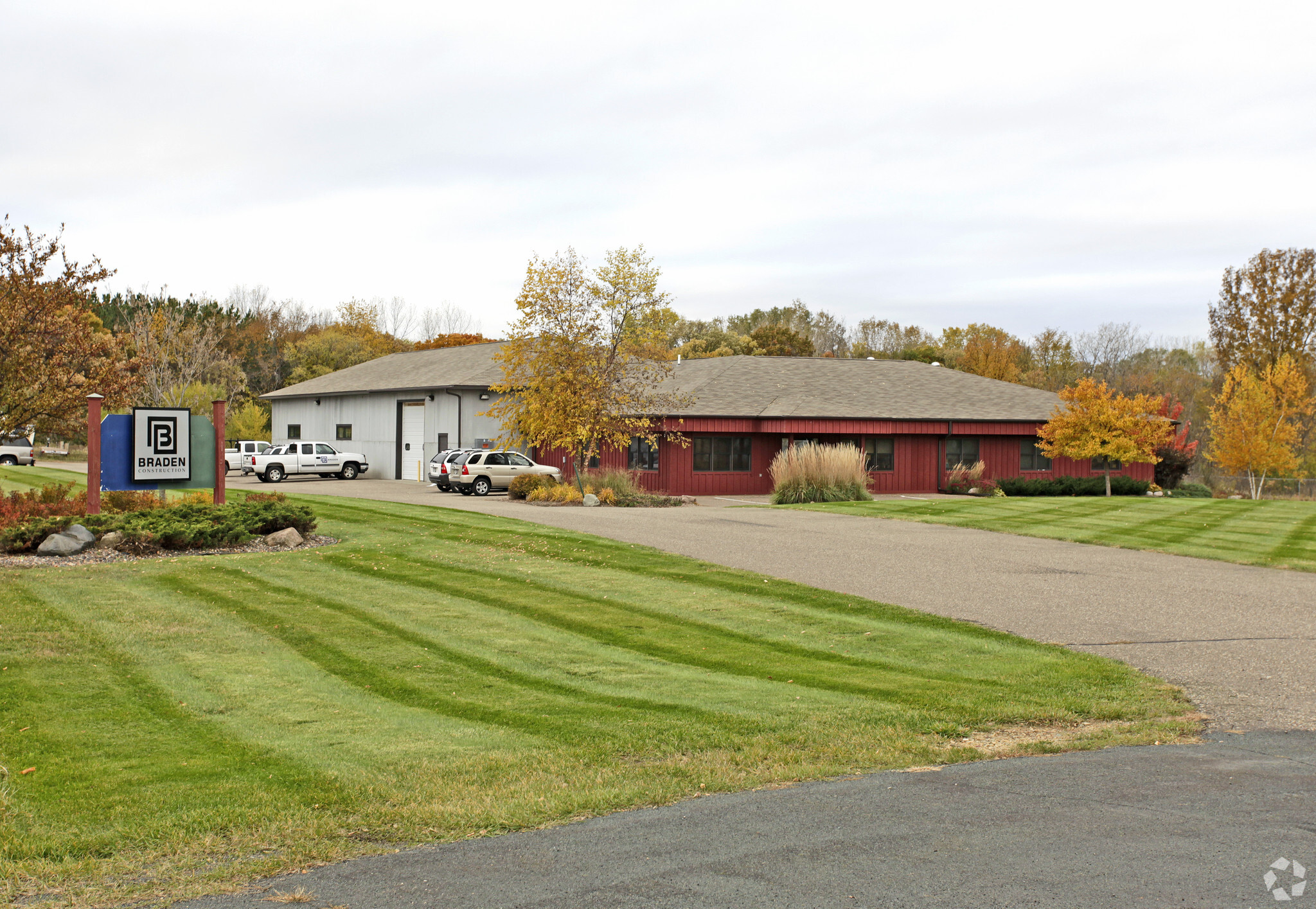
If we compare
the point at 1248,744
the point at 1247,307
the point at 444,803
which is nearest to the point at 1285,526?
the point at 1248,744

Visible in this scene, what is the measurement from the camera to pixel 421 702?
7.98 m

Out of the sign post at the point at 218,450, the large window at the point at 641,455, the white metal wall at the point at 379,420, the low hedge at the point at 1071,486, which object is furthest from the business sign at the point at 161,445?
the low hedge at the point at 1071,486

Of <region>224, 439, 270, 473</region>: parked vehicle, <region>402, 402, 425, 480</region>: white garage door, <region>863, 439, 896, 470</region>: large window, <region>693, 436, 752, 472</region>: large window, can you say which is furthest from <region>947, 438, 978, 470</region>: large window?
<region>224, 439, 270, 473</region>: parked vehicle

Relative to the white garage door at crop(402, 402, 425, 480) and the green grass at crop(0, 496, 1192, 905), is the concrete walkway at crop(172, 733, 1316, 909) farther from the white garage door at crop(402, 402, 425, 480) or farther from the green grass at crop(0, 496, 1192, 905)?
the white garage door at crop(402, 402, 425, 480)

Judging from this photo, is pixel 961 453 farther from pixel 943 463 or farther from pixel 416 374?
pixel 416 374

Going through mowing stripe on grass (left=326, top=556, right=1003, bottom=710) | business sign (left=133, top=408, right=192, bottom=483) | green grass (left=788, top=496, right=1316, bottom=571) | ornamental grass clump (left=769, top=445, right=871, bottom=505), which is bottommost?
mowing stripe on grass (left=326, top=556, right=1003, bottom=710)

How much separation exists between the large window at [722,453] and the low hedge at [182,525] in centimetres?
2082

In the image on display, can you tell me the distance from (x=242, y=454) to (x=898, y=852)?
4030 centimetres

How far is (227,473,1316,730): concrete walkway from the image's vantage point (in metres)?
9.11

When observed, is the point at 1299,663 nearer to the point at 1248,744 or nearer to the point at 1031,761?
the point at 1248,744

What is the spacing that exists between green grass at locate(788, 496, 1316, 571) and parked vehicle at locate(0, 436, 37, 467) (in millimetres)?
38775

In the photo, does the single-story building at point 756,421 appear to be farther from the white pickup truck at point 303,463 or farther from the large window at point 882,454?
the white pickup truck at point 303,463

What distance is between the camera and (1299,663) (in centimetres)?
946

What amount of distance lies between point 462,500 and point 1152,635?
855 inches
